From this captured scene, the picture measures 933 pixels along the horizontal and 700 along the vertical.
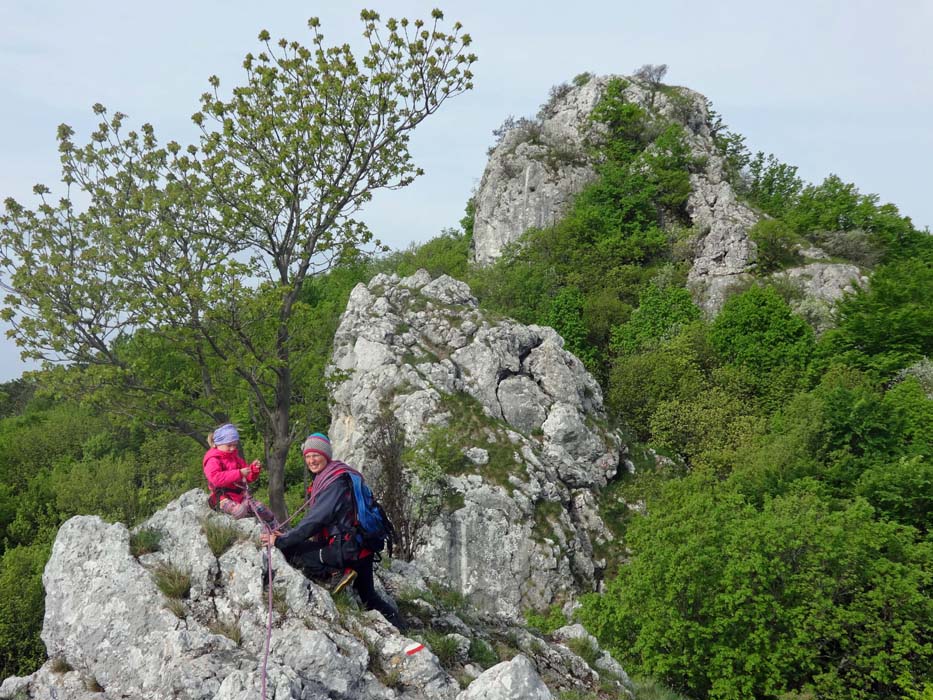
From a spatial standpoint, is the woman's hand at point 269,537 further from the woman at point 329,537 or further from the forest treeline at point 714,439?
the forest treeline at point 714,439

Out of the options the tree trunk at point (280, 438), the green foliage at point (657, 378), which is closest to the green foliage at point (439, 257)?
the green foliage at point (657, 378)

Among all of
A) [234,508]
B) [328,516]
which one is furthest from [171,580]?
[328,516]

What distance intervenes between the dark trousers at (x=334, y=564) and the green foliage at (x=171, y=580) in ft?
3.35

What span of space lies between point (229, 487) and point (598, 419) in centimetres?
2286

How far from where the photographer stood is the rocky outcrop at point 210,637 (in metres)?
5.43

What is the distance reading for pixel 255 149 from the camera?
1413 cm

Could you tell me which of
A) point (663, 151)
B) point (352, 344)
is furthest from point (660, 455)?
point (663, 151)

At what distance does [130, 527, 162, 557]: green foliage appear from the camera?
6.75 metres

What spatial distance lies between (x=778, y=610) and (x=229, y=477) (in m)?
14.8

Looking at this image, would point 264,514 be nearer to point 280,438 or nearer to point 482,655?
point 482,655

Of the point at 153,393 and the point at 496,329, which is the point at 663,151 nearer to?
the point at 496,329

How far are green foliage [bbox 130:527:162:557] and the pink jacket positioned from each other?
2.52 feet

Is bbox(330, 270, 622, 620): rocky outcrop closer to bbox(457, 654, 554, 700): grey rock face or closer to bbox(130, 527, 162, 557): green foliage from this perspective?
bbox(130, 527, 162, 557): green foliage

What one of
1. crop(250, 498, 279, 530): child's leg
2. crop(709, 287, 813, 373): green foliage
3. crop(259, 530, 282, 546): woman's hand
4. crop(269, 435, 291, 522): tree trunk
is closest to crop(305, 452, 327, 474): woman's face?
crop(259, 530, 282, 546): woman's hand
